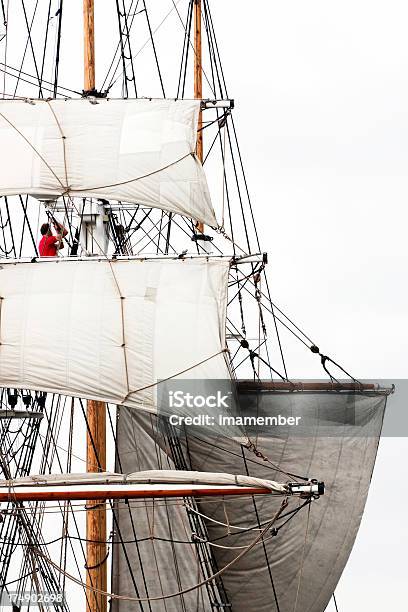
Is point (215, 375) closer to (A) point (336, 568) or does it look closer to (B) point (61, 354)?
(B) point (61, 354)

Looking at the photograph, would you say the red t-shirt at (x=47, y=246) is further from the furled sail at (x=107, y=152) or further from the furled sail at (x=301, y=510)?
the furled sail at (x=301, y=510)

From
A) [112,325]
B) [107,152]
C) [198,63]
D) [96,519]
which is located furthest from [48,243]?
[198,63]

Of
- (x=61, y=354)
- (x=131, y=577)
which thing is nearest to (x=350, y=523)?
(x=131, y=577)

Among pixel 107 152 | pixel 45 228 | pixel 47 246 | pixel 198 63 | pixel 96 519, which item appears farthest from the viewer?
pixel 198 63

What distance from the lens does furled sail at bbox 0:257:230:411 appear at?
30094 millimetres

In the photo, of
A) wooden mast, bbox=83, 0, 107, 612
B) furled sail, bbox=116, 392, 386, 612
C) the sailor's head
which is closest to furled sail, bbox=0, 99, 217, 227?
the sailor's head

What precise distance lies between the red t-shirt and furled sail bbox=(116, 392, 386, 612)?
9.71 ft

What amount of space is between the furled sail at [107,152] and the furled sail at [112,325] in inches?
52.2

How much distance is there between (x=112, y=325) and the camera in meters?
30.4

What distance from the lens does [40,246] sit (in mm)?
31531

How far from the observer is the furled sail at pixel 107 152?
3162cm

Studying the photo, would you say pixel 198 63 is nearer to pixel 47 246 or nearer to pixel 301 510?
pixel 47 246

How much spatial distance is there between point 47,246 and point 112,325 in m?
2.01

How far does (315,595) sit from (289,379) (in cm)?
368
